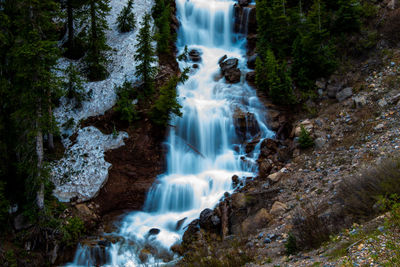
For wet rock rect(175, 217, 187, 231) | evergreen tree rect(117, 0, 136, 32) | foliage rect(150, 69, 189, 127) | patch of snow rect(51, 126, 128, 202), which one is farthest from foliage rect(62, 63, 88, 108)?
wet rock rect(175, 217, 187, 231)

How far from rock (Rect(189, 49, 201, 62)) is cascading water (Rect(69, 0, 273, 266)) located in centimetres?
43

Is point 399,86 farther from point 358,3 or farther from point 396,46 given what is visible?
point 358,3

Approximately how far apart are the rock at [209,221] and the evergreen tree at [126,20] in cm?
1562

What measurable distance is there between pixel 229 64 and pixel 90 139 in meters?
11.5

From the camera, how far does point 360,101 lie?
44.4 ft

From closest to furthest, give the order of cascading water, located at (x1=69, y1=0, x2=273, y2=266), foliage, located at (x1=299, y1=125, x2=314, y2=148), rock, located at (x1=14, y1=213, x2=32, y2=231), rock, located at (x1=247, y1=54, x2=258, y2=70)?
rock, located at (x1=14, y1=213, x2=32, y2=231)
cascading water, located at (x1=69, y1=0, x2=273, y2=266)
foliage, located at (x1=299, y1=125, x2=314, y2=148)
rock, located at (x1=247, y1=54, x2=258, y2=70)

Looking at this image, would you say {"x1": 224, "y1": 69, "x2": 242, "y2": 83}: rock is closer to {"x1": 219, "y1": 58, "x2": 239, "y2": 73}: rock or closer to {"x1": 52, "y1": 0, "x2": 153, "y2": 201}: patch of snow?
{"x1": 219, "y1": 58, "x2": 239, "y2": 73}: rock

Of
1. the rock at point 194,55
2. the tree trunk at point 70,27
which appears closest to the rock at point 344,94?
the rock at point 194,55

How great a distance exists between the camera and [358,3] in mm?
17047

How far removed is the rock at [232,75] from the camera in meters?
19.6

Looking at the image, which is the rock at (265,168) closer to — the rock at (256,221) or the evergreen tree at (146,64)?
the rock at (256,221)

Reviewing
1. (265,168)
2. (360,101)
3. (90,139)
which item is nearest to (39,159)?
(90,139)

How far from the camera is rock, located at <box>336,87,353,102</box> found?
14.8 metres

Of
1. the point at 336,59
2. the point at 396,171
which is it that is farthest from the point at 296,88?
the point at 396,171
